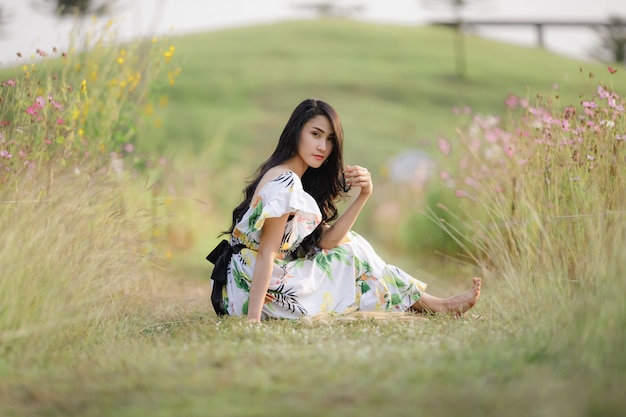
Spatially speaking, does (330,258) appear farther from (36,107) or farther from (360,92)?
(360,92)

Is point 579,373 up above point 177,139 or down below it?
below

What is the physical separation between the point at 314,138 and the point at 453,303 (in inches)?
45.9

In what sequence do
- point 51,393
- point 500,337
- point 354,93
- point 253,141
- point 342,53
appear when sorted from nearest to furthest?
point 51,393
point 500,337
point 253,141
point 354,93
point 342,53

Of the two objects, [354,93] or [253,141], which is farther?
[354,93]

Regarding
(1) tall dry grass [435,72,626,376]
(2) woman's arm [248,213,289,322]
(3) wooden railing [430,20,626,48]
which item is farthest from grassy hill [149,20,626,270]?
(2) woman's arm [248,213,289,322]

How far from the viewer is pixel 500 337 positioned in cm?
317

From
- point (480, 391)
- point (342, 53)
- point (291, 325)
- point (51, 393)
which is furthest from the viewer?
point (342, 53)

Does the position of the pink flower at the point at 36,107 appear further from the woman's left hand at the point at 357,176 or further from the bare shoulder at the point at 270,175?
the woman's left hand at the point at 357,176

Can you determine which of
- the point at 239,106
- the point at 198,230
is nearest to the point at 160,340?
the point at 198,230

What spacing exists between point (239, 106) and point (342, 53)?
20.8ft

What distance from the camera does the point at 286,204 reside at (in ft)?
12.6

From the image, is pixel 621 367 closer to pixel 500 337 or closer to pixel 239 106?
pixel 500 337

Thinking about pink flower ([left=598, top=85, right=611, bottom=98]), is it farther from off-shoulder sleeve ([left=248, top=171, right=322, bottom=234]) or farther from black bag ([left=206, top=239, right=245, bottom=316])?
black bag ([left=206, top=239, right=245, bottom=316])

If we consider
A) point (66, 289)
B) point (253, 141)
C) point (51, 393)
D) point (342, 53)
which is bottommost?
point (51, 393)
